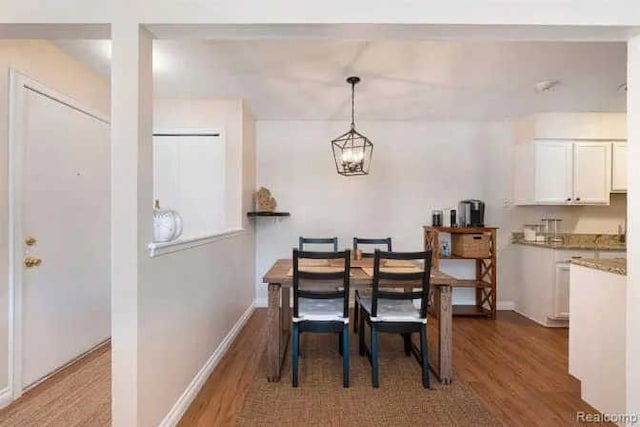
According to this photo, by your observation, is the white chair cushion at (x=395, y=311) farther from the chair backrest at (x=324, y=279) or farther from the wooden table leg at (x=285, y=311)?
the wooden table leg at (x=285, y=311)

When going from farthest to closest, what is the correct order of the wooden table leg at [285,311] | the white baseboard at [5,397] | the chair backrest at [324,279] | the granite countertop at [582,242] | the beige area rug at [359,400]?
1. the granite countertop at [582,242]
2. the wooden table leg at [285,311]
3. the chair backrest at [324,279]
4. the white baseboard at [5,397]
5. the beige area rug at [359,400]

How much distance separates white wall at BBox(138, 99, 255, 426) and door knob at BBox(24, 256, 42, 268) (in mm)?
1133

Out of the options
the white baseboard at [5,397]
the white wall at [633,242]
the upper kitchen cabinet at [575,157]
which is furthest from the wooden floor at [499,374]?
the upper kitchen cabinet at [575,157]

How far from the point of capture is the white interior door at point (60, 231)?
101 inches

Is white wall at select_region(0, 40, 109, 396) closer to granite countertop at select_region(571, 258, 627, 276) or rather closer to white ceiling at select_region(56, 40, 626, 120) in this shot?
white ceiling at select_region(56, 40, 626, 120)

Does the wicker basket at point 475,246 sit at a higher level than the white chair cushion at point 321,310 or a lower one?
higher

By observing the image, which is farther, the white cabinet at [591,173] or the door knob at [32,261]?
the white cabinet at [591,173]

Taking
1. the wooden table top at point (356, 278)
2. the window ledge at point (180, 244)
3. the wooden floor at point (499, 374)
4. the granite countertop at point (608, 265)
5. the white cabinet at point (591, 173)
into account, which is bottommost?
the wooden floor at point (499, 374)

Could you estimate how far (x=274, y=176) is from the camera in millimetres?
4883

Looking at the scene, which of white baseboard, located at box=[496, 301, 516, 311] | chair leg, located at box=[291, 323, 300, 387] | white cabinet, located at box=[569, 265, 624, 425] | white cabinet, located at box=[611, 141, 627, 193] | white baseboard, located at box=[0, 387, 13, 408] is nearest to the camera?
white cabinet, located at box=[569, 265, 624, 425]

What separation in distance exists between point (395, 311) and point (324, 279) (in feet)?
2.13

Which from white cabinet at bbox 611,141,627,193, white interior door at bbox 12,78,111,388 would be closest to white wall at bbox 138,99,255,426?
Answer: white interior door at bbox 12,78,111,388

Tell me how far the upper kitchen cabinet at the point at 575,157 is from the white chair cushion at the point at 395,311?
260 centimetres

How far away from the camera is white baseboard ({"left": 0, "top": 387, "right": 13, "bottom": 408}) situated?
2.33m
